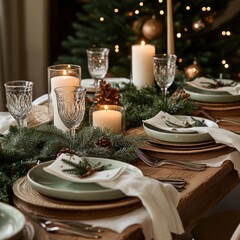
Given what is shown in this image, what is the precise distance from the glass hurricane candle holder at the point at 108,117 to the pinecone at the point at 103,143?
0.66ft

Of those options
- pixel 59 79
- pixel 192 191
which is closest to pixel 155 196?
pixel 192 191

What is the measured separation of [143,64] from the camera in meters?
2.48

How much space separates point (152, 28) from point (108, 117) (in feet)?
6.34

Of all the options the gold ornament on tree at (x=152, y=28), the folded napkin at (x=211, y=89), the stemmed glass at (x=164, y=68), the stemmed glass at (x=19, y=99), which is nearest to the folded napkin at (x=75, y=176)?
the stemmed glass at (x=19, y=99)

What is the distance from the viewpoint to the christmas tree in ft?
12.6

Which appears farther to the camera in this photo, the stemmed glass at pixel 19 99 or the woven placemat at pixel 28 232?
the stemmed glass at pixel 19 99

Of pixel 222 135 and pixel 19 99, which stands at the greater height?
pixel 19 99

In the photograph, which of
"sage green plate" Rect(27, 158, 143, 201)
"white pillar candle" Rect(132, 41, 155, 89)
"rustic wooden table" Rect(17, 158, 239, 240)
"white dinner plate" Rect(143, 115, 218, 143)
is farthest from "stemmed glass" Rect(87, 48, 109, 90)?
"sage green plate" Rect(27, 158, 143, 201)

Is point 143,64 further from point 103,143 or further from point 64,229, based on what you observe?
point 64,229

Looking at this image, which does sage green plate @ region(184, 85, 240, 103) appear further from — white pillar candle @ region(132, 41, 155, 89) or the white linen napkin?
the white linen napkin

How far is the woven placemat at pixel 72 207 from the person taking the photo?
1.27m

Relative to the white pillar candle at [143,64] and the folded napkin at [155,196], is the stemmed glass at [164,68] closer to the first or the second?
the white pillar candle at [143,64]

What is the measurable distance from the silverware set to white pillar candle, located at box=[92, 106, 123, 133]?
0.64 m

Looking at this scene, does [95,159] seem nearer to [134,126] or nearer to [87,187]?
[87,187]
